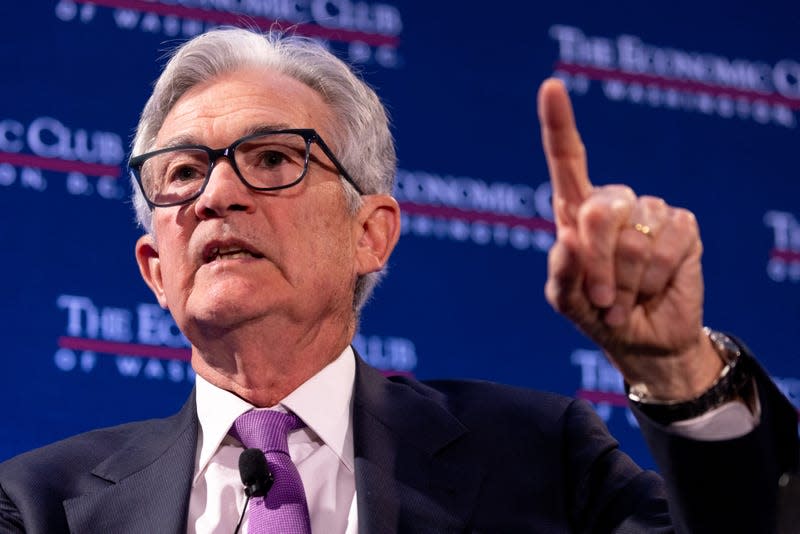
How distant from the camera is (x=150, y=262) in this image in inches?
94.6

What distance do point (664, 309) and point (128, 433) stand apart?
1084 millimetres

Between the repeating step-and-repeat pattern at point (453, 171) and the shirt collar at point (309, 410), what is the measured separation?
557mm

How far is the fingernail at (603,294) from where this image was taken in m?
1.47

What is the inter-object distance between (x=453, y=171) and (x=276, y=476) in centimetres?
121

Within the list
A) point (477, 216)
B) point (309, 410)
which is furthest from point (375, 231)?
point (477, 216)

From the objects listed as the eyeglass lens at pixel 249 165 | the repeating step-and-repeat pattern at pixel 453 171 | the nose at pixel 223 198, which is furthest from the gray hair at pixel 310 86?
the repeating step-and-repeat pattern at pixel 453 171

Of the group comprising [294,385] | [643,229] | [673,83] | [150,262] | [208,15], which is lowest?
[294,385]

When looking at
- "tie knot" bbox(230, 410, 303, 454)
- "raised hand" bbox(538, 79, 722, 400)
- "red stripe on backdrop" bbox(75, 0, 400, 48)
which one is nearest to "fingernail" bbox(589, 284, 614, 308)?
"raised hand" bbox(538, 79, 722, 400)

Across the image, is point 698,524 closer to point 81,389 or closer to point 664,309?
point 664,309

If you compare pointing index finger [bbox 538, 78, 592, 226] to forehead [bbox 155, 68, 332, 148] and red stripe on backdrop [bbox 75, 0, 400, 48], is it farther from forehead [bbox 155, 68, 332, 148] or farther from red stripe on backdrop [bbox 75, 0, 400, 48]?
red stripe on backdrop [bbox 75, 0, 400, 48]

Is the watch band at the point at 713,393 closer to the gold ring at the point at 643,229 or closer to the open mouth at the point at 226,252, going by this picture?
the gold ring at the point at 643,229

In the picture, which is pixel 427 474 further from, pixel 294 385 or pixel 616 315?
pixel 616 315

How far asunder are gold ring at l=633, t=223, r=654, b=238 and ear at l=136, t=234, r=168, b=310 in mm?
1131

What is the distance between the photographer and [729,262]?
3.17 meters
